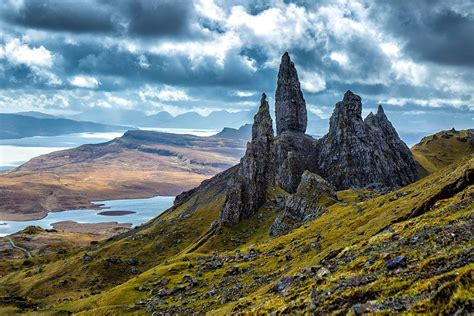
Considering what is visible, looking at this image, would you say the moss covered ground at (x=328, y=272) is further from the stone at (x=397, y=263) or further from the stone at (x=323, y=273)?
the stone at (x=323, y=273)

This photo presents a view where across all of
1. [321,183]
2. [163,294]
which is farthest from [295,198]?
[163,294]

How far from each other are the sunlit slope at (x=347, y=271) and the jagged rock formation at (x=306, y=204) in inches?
1080

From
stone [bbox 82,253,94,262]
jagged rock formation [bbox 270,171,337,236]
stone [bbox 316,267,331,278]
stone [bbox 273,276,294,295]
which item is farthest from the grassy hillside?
stone [bbox 82,253,94,262]

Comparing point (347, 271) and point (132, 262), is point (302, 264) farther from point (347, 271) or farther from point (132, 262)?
point (132, 262)

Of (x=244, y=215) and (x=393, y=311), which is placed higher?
(x=393, y=311)

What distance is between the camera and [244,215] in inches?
6895

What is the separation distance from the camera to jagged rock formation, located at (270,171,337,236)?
135 m

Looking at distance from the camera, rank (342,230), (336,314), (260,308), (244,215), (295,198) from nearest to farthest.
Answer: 1. (336,314)
2. (260,308)
3. (342,230)
4. (295,198)
5. (244,215)

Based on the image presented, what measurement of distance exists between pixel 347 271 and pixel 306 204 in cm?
9667

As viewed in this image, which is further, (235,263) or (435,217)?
(235,263)

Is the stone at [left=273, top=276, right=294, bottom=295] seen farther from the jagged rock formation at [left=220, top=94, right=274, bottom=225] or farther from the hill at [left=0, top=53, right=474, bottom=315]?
the jagged rock formation at [left=220, top=94, right=274, bottom=225]

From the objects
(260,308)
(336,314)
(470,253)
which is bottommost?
(260,308)

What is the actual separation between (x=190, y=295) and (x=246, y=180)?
105 metres

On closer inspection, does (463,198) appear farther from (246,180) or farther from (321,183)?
(246,180)
